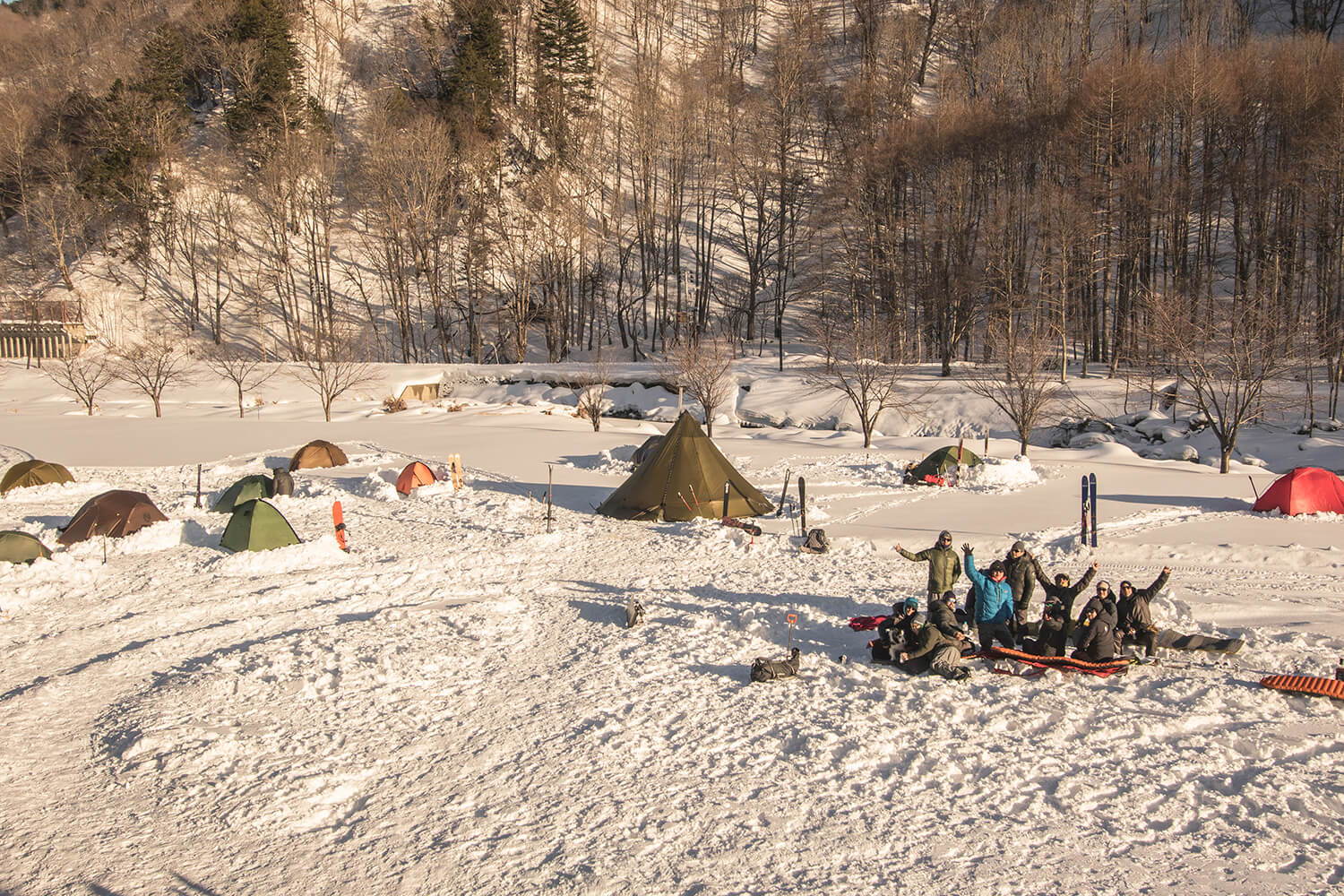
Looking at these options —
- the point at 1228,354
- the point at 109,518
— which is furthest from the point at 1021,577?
the point at 1228,354

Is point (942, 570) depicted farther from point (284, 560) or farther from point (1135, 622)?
point (284, 560)

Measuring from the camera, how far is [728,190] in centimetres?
5172

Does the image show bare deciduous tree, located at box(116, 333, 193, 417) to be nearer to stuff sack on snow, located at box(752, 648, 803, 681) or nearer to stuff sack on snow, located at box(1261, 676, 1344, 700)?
stuff sack on snow, located at box(752, 648, 803, 681)

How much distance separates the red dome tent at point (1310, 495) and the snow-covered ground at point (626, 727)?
51 cm

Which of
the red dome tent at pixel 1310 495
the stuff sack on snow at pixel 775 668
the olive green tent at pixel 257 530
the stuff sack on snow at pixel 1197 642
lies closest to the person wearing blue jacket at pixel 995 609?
the stuff sack on snow at pixel 1197 642

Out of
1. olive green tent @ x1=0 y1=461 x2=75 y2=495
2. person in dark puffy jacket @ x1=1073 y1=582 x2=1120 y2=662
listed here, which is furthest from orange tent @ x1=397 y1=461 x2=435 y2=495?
person in dark puffy jacket @ x1=1073 y1=582 x2=1120 y2=662

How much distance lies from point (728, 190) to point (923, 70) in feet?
68.0

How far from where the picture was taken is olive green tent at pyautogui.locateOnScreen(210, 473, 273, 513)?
16672mm

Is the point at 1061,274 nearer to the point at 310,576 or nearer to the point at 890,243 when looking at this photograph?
the point at 890,243

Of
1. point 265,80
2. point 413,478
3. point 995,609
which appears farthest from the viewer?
point 265,80

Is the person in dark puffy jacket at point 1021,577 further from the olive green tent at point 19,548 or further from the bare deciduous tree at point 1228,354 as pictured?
the bare deciduous tree at point 1228,354

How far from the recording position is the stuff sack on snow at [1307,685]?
25.0 feet

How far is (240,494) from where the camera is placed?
16.9m

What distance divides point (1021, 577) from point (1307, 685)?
9.12 ft
